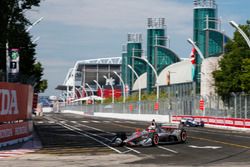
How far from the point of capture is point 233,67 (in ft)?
225

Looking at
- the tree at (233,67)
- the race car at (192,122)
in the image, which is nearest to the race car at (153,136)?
the race car at (192,122)

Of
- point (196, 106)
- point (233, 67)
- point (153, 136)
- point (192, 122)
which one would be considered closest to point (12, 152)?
point (153, 136)

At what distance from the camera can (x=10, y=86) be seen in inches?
1100

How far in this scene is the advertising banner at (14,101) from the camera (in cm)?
2667

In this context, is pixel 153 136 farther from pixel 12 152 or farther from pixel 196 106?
pixel 196 106

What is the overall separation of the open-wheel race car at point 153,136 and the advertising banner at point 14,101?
5142 millimetres

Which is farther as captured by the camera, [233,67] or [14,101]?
[233,67]

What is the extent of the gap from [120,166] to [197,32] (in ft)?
297

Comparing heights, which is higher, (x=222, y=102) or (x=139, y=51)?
(x=139, y=51)

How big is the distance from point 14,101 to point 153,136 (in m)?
7.03

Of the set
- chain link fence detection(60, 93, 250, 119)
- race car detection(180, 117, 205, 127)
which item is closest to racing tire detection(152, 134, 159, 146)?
chain link fence detection(60, 93, 250, 119)

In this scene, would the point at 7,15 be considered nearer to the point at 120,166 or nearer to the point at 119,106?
the point at 120,166

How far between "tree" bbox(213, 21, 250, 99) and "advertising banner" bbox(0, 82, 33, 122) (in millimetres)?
36741

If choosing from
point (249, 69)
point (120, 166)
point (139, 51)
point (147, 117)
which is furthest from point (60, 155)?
point (139, 51)
